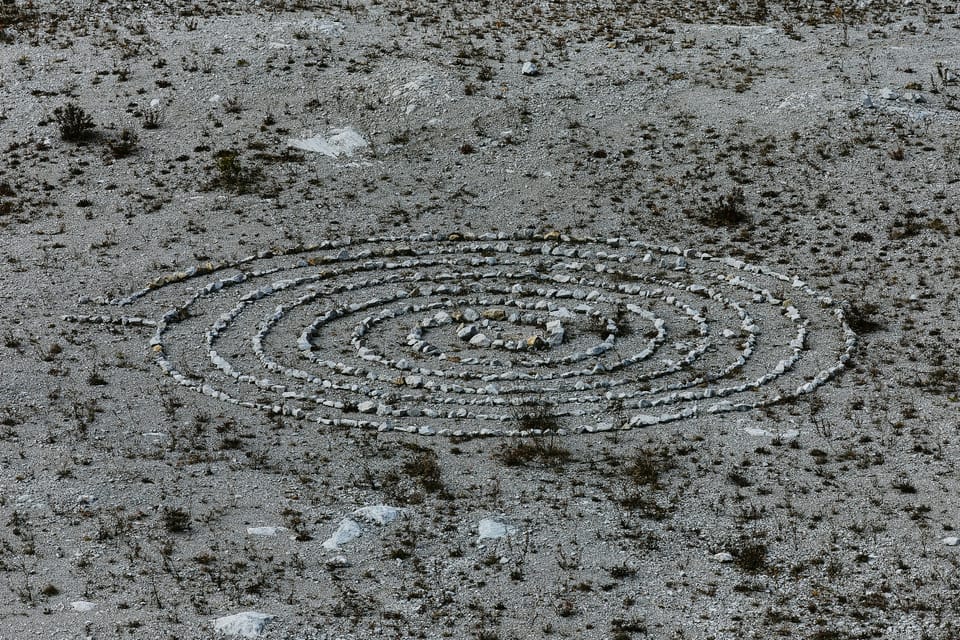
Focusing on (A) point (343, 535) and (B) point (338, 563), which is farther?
(A) point (343, 535)

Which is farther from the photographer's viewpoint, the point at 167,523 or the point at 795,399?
the point at 795,399

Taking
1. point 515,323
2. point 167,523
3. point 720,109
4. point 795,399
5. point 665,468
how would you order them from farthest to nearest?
point 720,109
point 515,323
point 795,399
point 665,468
point 167,523

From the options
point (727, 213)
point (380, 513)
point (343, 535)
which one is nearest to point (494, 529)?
point (380, 513)

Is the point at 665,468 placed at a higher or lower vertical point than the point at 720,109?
lower

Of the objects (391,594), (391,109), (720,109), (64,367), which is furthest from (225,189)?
(391,594)

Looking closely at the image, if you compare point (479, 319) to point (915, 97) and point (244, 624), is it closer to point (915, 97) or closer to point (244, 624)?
point (244, 624)

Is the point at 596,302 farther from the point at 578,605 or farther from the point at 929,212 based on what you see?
the point at 578,605
